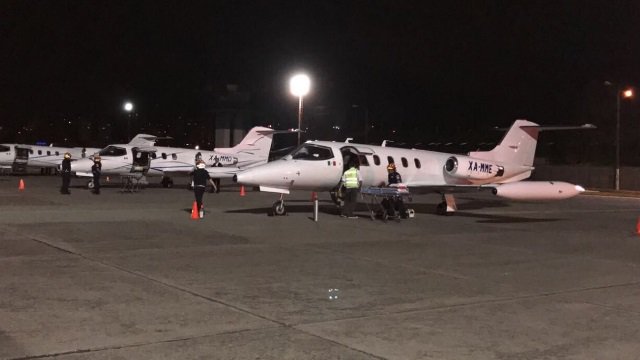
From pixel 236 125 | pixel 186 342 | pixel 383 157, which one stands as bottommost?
pixel 186 342

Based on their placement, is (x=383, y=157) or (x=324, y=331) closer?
(x=324, y=331)

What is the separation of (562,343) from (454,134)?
77317mm

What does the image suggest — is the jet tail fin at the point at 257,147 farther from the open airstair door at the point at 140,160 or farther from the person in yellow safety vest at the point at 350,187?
the person in yellow safety vest at the point at 350,187

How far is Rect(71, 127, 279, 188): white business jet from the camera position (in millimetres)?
33344

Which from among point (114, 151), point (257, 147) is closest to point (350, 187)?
point (114, 151)

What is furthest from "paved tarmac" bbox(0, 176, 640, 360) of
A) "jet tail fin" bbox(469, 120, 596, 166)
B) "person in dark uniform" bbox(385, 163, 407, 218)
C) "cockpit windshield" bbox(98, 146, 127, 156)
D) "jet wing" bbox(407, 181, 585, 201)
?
"cockpit windshield" bbox(98, 146, 127, 156)

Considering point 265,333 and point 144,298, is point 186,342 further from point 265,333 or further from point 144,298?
point 144,298

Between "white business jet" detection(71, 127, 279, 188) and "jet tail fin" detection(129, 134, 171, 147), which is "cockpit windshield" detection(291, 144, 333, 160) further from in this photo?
"jet tail fin" detection(129, 134, 171, 147)

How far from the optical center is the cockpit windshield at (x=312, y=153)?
1955 cm

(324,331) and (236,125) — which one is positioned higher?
(236,125)

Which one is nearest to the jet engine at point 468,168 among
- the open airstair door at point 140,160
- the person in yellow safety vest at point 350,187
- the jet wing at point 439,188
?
the jet wing at point 439,188

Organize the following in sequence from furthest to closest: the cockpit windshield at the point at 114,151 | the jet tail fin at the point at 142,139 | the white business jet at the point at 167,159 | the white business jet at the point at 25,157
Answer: the white business jet at the point at 25,157, the jet tail fin at the point at 142,139, the cockpit windshield at the point at 114,151, the white business jet at the point at 167,159

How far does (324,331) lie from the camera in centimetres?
647

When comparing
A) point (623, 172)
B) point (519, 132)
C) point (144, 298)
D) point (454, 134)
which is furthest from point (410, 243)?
point (454, 134)
